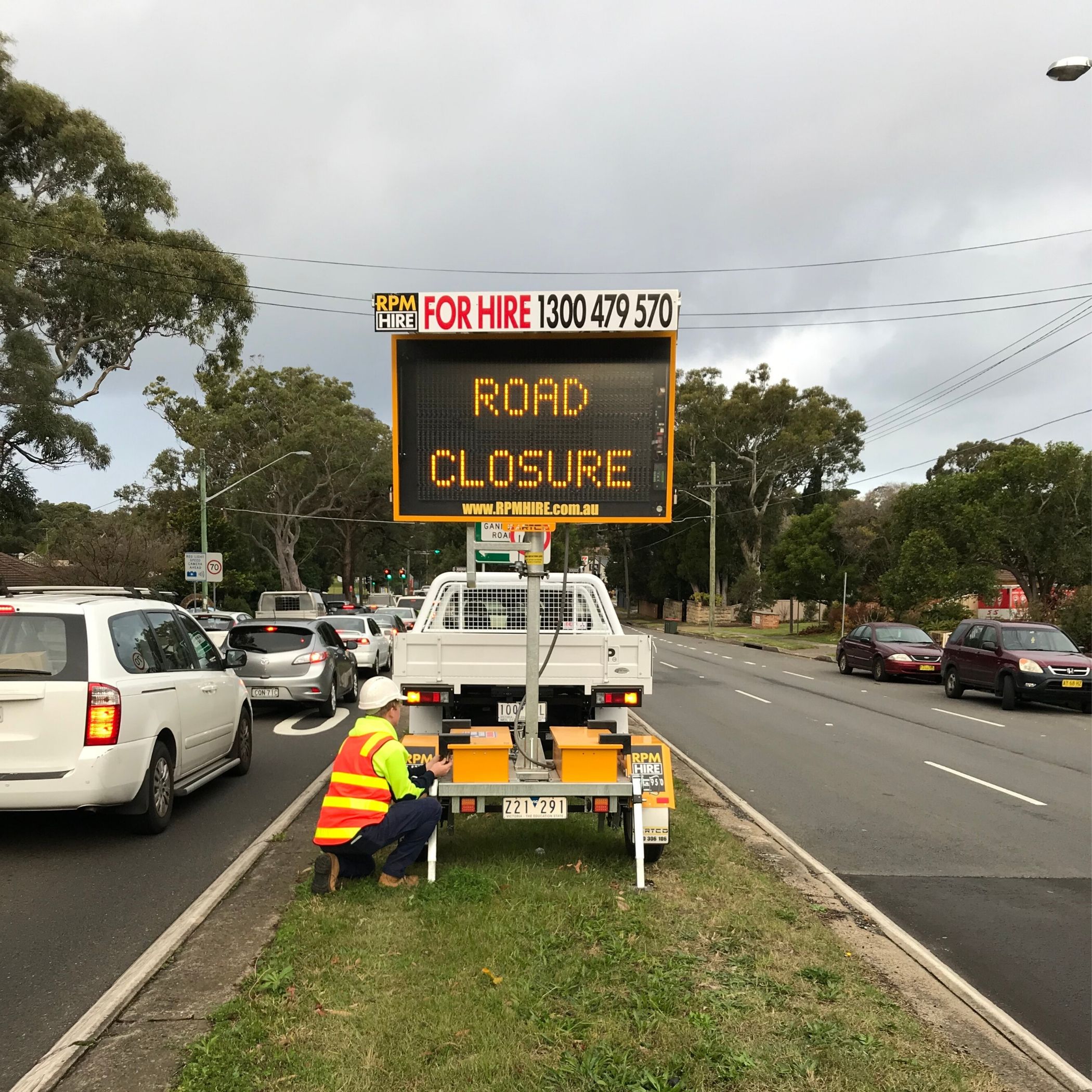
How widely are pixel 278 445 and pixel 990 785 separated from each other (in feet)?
137

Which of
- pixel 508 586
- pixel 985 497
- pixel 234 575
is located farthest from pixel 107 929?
pixel 234 575

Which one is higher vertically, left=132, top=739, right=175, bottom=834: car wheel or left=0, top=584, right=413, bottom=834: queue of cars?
left=0, top=584, right=413, bottom=834: queue of cars

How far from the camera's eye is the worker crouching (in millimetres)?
5359

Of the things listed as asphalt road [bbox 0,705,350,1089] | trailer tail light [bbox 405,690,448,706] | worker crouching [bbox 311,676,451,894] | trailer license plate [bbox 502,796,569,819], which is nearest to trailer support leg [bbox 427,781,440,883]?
worker crouching [bbox 311,676,451,894]

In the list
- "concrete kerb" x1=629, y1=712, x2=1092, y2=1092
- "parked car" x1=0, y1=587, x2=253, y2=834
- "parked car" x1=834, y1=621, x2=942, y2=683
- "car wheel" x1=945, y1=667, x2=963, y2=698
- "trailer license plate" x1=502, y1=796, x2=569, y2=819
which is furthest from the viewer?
"parked car" x1=834, y1=621, x2=942, y2=683

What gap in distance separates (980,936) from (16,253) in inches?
1021

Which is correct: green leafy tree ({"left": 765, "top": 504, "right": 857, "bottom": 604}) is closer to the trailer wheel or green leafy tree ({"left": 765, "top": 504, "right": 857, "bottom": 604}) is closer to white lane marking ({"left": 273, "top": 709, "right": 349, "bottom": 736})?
white lane marking ({"left": 273, "top": 709, "right": 349, "bottom": 736})

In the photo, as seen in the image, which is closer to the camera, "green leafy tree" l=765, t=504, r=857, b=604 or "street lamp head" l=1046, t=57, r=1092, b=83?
"street lamp head" l=1046, t=57, r=1092, b=83

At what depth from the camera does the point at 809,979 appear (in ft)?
14.1

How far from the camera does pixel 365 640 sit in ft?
65.6

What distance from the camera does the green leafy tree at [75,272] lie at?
2466 cm

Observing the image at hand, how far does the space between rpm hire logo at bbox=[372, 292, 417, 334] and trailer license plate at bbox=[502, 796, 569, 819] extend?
293 cm

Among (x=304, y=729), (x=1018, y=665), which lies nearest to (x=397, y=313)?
(x=304, y=729)

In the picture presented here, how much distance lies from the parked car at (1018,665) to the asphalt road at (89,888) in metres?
12.7
